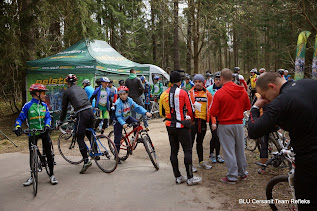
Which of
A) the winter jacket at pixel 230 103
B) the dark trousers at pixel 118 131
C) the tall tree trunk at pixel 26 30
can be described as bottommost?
the dark trousers at pixel 118 131

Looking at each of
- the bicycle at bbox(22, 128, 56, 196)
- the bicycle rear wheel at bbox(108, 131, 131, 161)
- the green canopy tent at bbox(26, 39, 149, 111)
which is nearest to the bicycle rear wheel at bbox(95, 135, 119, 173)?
the bicycle rear wheel at bbox(108, 131, 131, 161)

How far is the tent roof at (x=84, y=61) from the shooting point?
444 inches

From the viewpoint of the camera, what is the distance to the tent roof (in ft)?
37.0

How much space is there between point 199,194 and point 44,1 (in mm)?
11199

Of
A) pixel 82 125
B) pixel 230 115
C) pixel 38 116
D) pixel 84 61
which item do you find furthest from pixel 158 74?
pixel 230 115

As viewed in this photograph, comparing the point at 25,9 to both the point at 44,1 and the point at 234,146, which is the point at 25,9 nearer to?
the point at 44,1

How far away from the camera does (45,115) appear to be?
521 cm

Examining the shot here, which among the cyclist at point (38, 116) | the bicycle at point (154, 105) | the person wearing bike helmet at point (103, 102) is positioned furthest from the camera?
the bicycle at point (154, 105)

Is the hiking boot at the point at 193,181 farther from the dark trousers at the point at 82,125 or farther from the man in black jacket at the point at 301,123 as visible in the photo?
the man in black jacket at the point at 301,123

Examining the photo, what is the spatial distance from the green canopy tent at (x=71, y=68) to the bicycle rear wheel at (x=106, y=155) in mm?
5656

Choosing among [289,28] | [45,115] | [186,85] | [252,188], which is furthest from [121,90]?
[289,28]

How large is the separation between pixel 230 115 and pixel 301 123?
2615 millimetres

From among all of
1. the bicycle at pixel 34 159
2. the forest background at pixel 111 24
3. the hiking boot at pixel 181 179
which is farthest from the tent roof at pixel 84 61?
the hiking boot at pixel 181 179

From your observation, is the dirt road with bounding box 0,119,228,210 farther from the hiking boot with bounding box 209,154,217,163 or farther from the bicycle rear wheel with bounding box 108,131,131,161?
the hiking boot with bounding box 209,154,217,163
